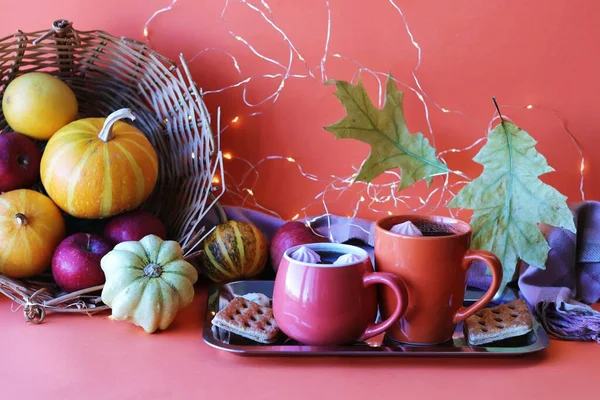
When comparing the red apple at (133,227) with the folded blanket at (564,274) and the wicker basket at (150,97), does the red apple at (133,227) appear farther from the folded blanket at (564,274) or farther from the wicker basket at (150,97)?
the folded blanket at (564,274)

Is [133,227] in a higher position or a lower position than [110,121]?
lower

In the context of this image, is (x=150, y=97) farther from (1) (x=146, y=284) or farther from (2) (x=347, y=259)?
(2) (x=347, y=259)

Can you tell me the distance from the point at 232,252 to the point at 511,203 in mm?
389

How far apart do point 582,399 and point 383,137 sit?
37cm

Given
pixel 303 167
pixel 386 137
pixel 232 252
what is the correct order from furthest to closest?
pixel 303 167
pixel 232 252
pixel 386 137

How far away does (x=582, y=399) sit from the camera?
2.08 feet

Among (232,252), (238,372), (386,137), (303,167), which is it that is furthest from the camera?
(303,167)

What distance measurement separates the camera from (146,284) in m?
0.76

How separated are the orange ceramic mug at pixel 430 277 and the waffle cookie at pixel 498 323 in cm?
3

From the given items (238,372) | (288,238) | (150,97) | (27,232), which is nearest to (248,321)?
(238,372)

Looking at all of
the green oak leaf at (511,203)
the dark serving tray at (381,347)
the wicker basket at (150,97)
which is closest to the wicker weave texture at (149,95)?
the wicker basket at (150,97)

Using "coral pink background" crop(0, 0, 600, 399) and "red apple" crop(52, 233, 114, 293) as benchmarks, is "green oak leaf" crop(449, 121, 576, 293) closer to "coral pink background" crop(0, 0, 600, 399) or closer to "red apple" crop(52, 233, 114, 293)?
"coral pink background" crop(0, 0, 600, 399)

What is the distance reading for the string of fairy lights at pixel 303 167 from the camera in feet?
3.29

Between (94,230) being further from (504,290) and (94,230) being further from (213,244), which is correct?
(504,290)
